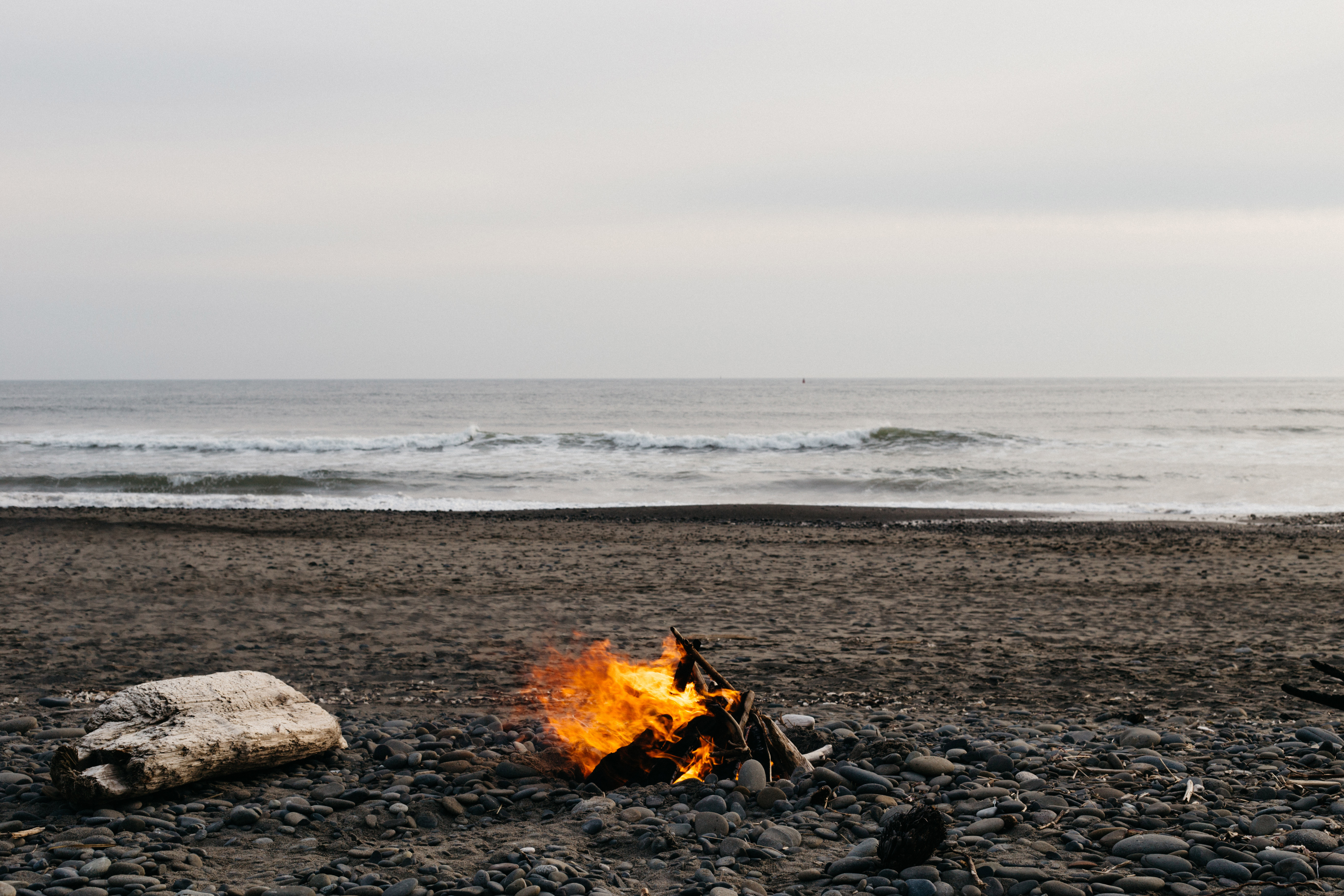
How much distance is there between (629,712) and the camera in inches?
201

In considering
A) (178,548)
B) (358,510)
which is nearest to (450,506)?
(358,510)

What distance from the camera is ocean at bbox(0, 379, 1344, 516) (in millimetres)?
21984

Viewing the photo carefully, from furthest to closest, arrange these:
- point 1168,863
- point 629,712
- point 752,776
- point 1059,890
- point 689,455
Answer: point 689,455
point 629,712
point 752,776
point 1168,863
point 1059,890

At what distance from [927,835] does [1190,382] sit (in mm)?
138094

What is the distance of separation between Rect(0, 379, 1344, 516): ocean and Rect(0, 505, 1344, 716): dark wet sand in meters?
5.52

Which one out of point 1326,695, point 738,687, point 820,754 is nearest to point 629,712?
point 820,754

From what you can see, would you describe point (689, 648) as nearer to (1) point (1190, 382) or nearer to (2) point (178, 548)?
(2) point (178, 548)

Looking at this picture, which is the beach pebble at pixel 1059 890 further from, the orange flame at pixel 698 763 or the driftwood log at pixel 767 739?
the orange flame at pixel 698 763

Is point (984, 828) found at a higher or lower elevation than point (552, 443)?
lower

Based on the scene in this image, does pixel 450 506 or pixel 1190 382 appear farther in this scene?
pixel 1190 382

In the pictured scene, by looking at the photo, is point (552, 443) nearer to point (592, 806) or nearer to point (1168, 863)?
point (592, 806)

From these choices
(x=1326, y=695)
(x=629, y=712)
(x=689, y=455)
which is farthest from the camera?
(x=689, y=455)

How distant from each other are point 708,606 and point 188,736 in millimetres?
6015

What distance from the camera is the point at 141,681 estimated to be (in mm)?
6793
